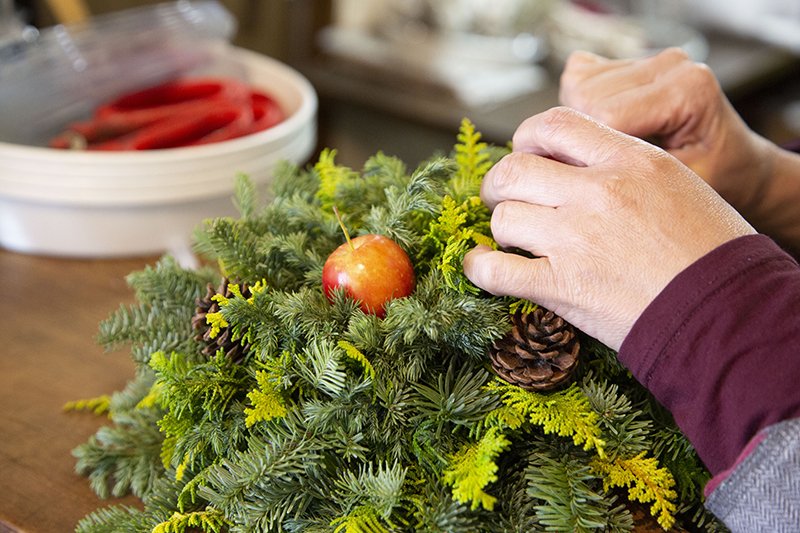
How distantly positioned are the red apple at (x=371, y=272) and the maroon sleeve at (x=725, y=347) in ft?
0.50

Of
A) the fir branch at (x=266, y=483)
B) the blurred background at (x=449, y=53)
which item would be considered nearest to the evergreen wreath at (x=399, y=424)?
the fir branch at (x=266, y=483)

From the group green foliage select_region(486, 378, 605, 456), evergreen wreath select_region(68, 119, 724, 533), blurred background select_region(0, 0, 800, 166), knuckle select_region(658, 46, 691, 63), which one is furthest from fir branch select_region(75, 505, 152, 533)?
blurred background select_region(0, 0, 800, 166)

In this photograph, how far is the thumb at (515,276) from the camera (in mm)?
500

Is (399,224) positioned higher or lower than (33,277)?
higher

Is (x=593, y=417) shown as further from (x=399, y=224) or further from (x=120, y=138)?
(x=120, y=138)

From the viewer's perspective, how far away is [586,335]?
0.55 metres

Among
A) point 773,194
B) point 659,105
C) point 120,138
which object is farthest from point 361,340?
point 120,138

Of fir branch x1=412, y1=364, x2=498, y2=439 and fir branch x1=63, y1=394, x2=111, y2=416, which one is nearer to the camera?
fir branch x1=412, y1=364, x2=498, y2=439

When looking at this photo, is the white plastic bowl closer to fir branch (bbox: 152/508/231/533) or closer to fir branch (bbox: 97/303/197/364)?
fir branch (bbox: 97/303/197/364)

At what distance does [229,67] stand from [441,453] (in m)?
0.92

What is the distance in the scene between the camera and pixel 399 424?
505mm

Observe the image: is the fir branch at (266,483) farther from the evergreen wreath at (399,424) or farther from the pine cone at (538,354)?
the pine cone at (538,354)

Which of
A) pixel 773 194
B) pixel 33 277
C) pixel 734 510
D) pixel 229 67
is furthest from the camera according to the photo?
pixel 229 67

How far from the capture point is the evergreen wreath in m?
0.48
